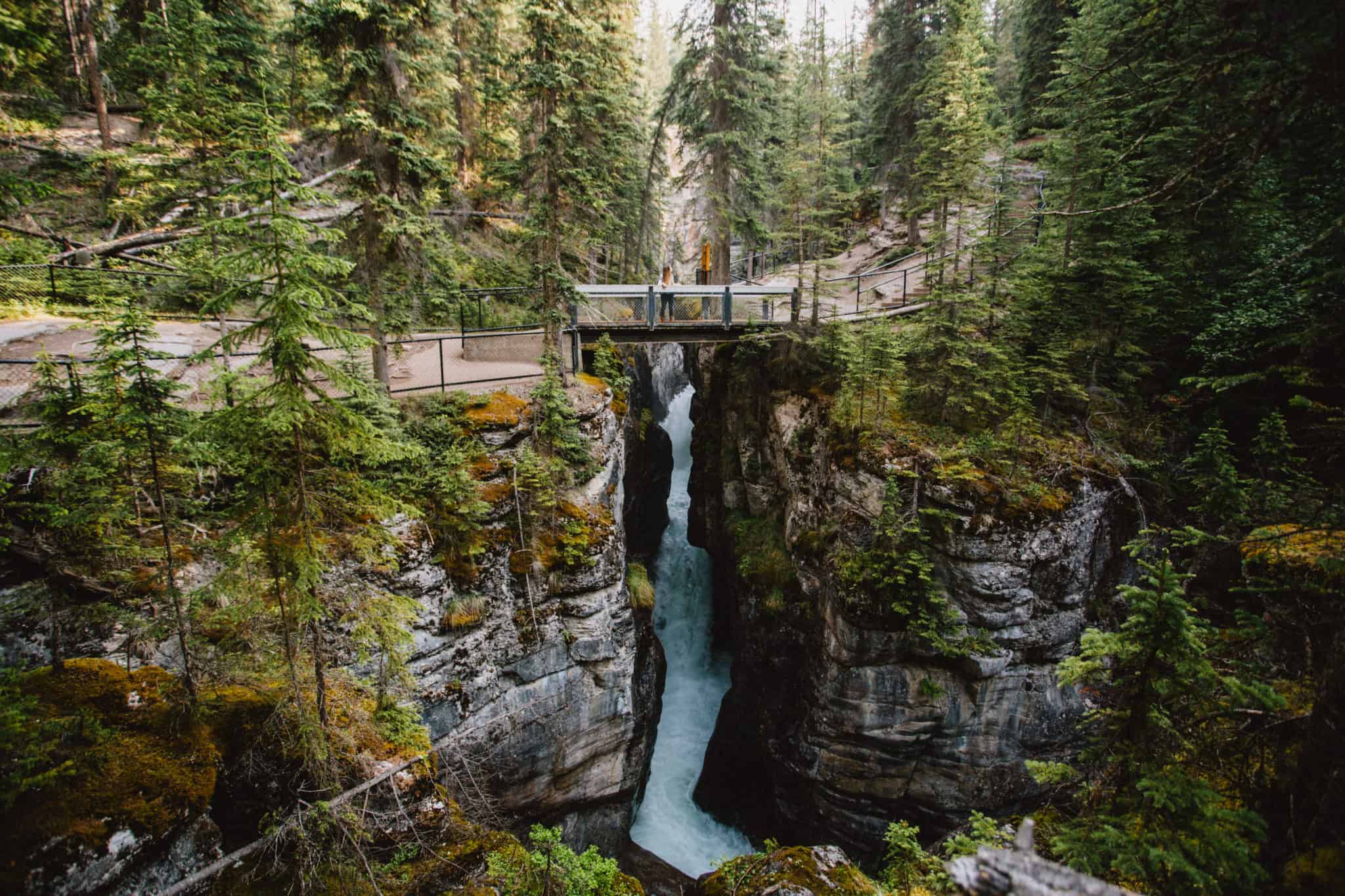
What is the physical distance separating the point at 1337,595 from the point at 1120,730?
2.00 meters

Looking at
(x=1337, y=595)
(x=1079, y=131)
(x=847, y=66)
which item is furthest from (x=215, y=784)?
(x=847, y=66)

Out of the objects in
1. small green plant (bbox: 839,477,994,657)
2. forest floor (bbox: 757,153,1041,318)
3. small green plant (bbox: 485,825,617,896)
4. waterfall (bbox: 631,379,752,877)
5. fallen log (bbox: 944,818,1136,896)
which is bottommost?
waterfall (bbox: 631,379,752,877)

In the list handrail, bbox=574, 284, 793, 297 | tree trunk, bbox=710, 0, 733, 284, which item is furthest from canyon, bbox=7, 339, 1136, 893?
tree trunk, bbox=710, 0, 733, 284

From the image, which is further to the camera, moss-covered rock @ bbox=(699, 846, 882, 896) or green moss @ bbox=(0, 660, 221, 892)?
moss-covered rock @ bbox=(699, 846, 882, 896)

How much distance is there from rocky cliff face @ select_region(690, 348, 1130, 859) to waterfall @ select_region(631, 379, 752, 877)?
0.81 metres

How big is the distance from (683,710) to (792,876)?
438 inches

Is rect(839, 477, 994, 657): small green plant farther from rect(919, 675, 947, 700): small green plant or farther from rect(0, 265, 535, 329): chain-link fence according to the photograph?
rect(0, 265, 535, 329): chain-link fence

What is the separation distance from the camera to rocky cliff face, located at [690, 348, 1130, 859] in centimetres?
1156

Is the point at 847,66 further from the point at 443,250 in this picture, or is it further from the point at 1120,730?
the point at 1120,730

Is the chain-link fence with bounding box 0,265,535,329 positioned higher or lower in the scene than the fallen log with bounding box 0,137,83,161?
lower

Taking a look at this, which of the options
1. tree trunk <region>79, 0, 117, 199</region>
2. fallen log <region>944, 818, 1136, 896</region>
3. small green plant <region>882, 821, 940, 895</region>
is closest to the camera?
fallen log <region>944, 818, 1136, 896</region>

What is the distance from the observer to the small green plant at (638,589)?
14.0m

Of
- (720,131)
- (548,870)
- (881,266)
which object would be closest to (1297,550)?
(548,870)

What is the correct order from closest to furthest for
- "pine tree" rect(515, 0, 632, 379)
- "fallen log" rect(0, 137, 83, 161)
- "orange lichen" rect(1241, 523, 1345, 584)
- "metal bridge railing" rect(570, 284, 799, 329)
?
1. "orange lichen" rect(1241, 523, 1345, 584)
2. "pine tree" rect(515, 0, 632, 379)
3. "metal bridge railing" rect(570, 284, 799, 329)
4. "fallen log" rect(0, 137, 83, 161)
